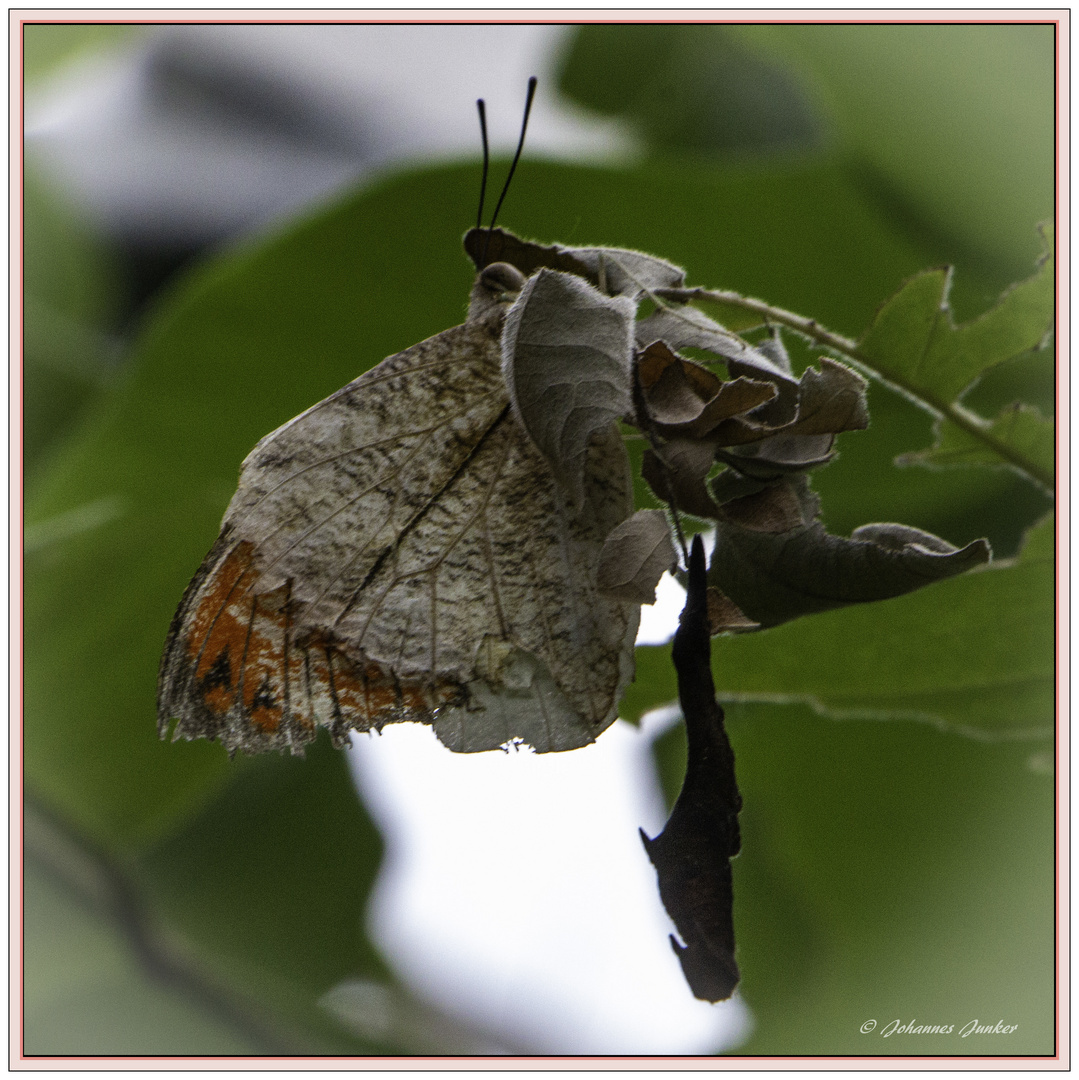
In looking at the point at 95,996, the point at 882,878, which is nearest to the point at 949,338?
the point at 882,878

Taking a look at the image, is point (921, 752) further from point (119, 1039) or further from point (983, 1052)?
point (119, 1039)

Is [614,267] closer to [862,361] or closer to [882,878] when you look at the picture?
[862,361]

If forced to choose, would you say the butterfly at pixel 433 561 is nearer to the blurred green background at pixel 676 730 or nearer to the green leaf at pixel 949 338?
the green leaf at pixel 949 338

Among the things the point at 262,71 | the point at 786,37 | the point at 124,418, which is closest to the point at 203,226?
the point at 262,71


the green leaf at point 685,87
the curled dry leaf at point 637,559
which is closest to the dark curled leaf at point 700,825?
the curled dry leaf at point 637,559

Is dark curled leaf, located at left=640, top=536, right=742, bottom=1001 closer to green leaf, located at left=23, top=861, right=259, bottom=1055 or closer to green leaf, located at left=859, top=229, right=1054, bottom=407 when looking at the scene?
green leaf, located at left=859, top=229, right=1054, bottom=407

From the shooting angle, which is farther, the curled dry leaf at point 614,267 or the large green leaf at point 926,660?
the large green leaf at point 926,660
